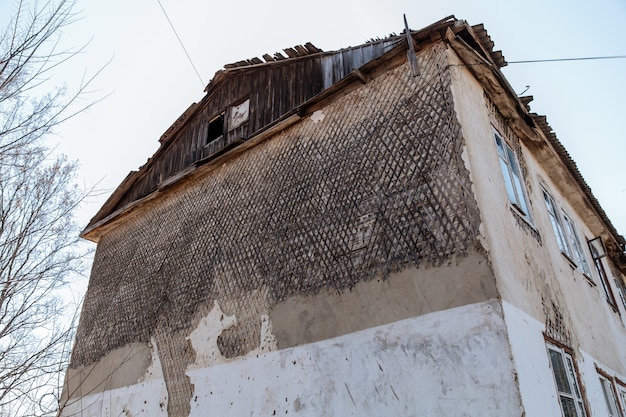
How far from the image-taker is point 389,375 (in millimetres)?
4492

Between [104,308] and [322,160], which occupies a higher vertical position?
[322,160]

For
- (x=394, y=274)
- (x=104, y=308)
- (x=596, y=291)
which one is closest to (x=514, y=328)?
(x=394, y=274)

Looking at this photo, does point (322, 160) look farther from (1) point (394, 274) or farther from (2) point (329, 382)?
(2) point (329, 382)

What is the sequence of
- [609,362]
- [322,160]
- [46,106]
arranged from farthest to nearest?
[609,362] < [322,160] < [46,106]

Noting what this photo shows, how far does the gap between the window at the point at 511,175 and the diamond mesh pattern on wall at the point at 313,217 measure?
153 centimetres

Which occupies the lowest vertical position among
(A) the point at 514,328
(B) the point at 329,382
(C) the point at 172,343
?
(B) the point at 329,382

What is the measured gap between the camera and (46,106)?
477 centimetres

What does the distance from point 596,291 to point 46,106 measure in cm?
989

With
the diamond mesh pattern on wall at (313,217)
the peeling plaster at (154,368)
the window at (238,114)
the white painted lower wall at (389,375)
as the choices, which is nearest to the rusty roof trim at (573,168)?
the diamond mesh pattern on wall at (313,217)

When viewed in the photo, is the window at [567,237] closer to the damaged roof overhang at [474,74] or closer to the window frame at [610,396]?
the damaged roof overhang at [474,74]

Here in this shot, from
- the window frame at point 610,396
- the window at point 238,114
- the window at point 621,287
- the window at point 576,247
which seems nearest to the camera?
the window frame at point 610,396

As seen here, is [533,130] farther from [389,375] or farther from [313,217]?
[389,375]

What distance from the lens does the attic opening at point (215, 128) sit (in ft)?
31.3

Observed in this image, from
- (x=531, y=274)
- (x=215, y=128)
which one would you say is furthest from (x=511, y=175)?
(x=215, y=128)
